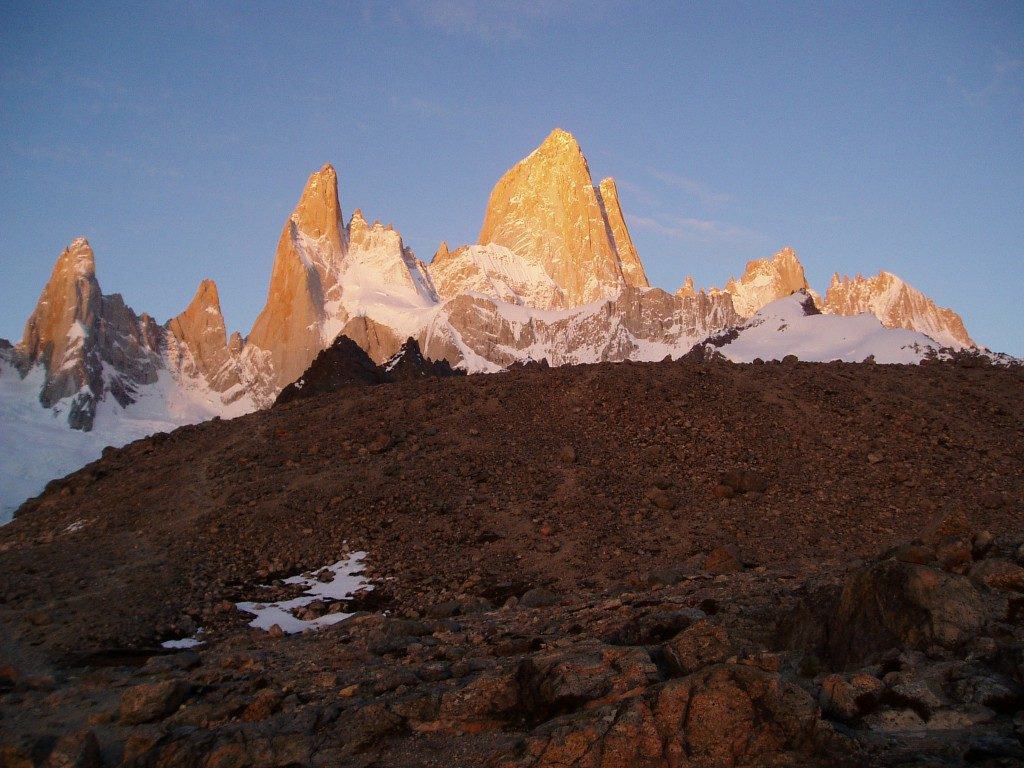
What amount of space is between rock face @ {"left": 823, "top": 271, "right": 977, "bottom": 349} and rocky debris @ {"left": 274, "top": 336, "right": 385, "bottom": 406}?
530ft

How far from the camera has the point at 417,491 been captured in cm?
1833

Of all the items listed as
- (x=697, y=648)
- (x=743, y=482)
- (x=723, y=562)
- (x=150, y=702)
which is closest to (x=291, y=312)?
(x=743, y=482)

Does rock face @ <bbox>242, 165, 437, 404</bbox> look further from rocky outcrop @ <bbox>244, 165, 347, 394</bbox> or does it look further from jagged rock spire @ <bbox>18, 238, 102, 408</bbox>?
jagged rock spire @ <bbox>18, 238, 102, 408</bbox>

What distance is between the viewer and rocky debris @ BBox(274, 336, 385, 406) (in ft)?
113

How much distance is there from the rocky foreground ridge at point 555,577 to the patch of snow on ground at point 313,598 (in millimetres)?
212

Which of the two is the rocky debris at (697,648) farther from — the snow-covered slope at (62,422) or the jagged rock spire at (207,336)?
the jagged rock spire at (207,336)

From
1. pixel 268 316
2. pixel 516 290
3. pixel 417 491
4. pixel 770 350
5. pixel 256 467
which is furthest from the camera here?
pixel 516 290

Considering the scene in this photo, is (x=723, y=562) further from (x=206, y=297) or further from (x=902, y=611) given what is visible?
(x=206, y=297)

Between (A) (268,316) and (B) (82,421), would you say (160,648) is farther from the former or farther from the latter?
(A) (268,316)

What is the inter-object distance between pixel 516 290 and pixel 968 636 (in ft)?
626

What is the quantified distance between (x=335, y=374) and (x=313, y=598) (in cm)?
2106

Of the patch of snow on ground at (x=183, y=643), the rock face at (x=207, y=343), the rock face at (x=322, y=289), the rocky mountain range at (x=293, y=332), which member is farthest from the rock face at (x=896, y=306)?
the patch of snow on ground at (x=183, y=643)

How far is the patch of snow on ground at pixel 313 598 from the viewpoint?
45.2ft

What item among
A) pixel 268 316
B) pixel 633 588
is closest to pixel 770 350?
pixel 633 588
